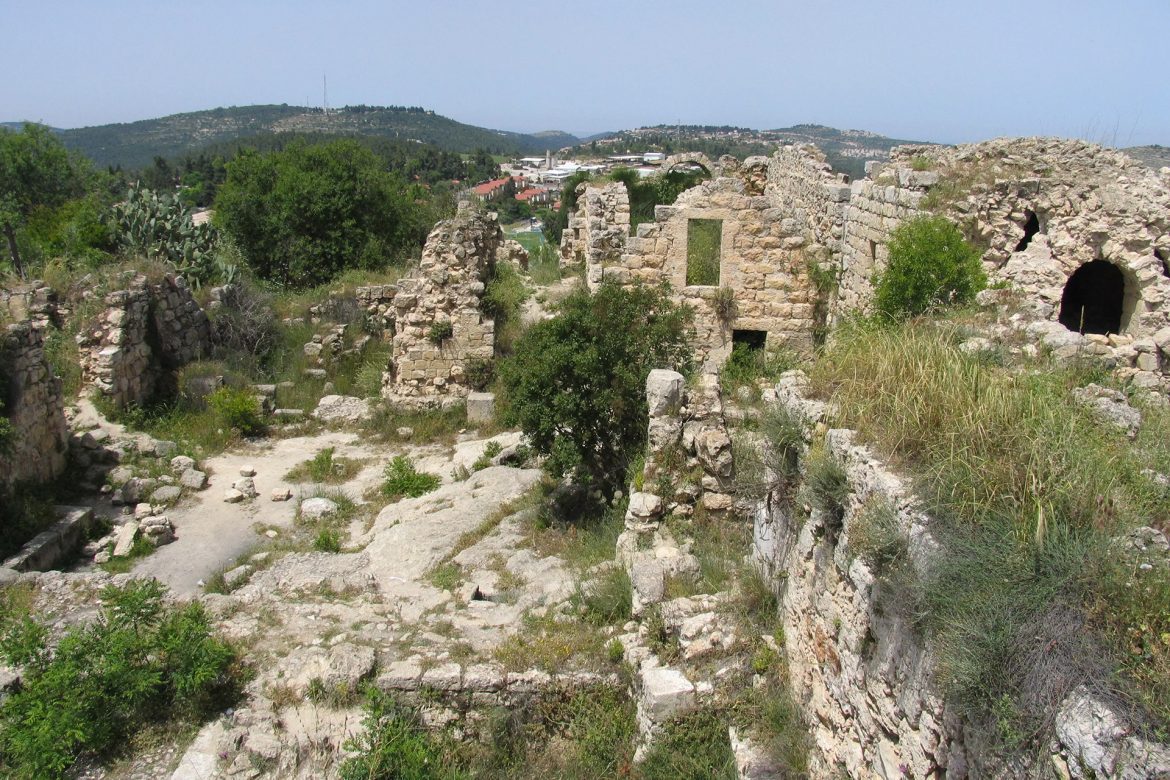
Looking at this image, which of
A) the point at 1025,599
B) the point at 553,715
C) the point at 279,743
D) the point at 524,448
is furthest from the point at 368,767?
the point at 524,448

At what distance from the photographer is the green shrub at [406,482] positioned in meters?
10.7

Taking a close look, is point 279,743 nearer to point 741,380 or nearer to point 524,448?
point 524,448

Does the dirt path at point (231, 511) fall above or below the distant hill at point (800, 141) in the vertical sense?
below

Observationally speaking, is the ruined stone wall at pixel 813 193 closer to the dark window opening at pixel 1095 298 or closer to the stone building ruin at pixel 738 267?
the stone building ruin at pixel 738 267

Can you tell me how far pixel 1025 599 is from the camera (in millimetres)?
3006

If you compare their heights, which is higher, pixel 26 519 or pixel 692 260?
pixel 692 260

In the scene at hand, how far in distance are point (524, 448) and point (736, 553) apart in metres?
4.31

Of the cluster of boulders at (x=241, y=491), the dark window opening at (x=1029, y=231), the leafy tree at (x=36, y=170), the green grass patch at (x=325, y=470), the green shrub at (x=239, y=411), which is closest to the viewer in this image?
the dark window opening at (x=1029, y=231)

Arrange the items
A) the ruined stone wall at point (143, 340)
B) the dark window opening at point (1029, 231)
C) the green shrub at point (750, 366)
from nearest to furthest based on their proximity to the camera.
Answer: the dark window opening at point (1029, 231)
the green shrub at point (750, 366)
the ruined stone wall at point (143, 340)

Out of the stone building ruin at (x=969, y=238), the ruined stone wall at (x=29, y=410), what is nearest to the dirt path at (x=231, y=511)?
the ruined stone wall at (x=29, y=410)

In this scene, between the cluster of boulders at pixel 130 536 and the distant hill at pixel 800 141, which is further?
the distant hill at pixel 800 141

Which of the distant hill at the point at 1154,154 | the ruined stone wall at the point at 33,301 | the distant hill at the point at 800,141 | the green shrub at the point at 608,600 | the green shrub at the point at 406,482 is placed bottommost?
the green shrub at the point at 406,482

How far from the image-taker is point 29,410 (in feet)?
33.9

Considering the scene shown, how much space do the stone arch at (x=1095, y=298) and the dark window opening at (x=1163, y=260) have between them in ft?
2.70
